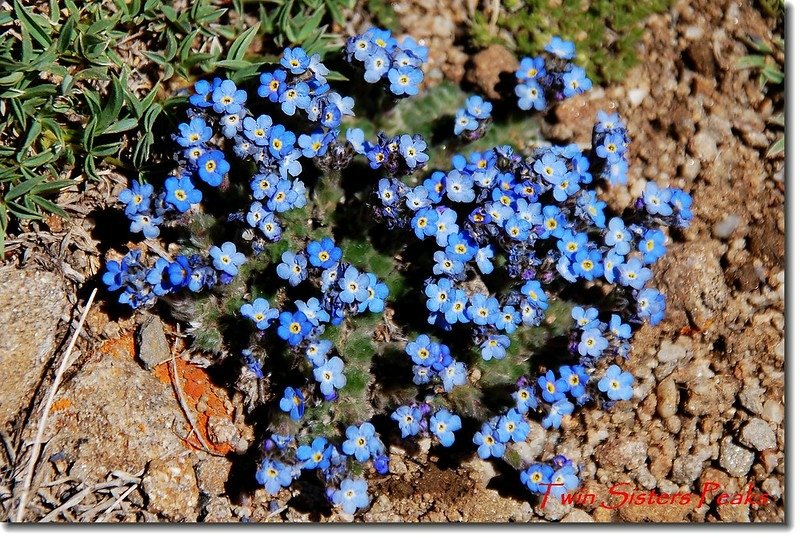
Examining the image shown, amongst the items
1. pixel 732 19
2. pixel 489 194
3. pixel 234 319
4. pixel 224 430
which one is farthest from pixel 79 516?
pixel 732 19

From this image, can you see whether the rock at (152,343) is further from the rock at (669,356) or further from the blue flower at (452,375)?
the rock at (669,356)

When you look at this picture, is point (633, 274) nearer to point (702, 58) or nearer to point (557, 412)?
point (557, 412)

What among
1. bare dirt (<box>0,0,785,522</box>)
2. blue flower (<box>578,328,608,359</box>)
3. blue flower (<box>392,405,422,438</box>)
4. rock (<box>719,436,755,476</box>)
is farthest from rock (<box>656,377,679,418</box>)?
blue flower (<box>392,405,422,438</box>)

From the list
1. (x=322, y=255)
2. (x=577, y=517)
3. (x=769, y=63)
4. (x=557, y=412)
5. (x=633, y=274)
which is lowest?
(x=577, y=517)

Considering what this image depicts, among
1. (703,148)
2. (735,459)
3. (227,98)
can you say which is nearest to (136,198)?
(227,98)

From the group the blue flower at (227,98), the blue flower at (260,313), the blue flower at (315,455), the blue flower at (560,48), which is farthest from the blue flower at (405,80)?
the blue flower at (315,455)

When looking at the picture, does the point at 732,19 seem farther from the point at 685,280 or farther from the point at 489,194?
the point at 489,194

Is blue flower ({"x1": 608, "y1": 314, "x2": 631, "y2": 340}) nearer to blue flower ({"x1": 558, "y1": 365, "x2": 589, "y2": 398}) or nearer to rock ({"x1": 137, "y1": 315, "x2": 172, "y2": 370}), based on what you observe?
blue flower ({"x1": 558, "y1": 365, "x2": 589, "y2": 398})
